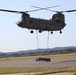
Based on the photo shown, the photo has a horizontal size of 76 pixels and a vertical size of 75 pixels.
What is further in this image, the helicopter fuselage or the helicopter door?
the helicopter door

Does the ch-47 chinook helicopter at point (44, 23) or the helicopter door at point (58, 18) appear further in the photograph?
the helicopter door at point (58, 18)

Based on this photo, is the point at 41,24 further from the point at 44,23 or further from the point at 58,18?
the point at 58,18

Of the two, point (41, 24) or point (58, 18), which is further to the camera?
point (58, 18)

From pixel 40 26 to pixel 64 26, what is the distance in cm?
472

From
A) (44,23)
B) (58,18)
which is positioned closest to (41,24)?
(44,23)

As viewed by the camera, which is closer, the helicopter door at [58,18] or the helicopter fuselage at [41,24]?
the helicopter fuselage at [41,24]

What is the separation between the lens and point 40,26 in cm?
5472

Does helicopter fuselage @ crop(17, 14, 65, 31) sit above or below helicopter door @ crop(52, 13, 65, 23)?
below

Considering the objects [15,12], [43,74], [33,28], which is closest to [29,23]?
[33,28]

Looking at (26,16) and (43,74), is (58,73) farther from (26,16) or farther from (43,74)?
(26,16)

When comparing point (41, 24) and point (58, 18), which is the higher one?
point (58, 18)

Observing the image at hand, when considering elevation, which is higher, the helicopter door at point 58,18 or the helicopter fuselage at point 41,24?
the helicopter door at point 58,18

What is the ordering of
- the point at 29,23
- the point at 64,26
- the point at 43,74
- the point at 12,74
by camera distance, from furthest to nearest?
the point at 64,26 → the point at 29,23 → the point at 12,74 → the point at 43,74

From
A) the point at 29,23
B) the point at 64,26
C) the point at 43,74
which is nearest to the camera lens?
the point at 43,74
